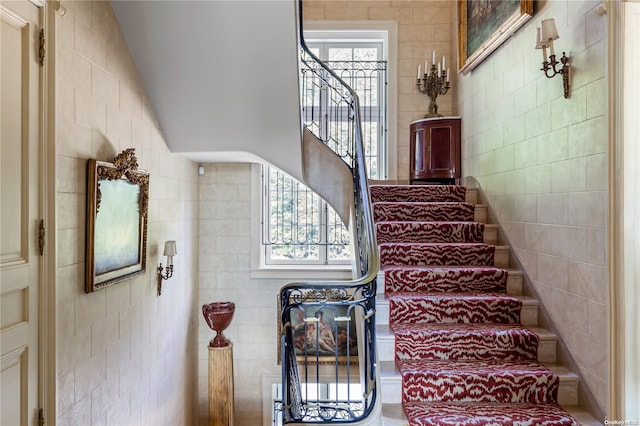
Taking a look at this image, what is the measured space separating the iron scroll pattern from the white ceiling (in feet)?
2.10

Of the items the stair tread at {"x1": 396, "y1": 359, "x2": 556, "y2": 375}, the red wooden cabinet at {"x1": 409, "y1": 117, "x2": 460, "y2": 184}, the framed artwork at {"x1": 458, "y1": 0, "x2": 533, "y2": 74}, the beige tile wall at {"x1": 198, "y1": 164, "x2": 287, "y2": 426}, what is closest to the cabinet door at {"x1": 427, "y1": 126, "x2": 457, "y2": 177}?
the red wooden cabinet at {"x1": 409, "y1": 117, "x2": 460, "y2": 184}

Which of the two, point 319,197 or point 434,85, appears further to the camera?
point 319,197

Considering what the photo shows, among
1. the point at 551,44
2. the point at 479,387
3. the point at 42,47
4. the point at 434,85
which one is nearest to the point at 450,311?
the point at 479,387

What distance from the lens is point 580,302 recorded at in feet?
7.80

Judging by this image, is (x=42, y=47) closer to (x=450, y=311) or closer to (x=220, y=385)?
(x=450, y=311)

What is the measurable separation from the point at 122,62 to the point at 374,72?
3384 millimetres

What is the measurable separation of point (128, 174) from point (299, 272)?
2749 mm

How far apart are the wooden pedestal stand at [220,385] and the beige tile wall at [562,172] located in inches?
123

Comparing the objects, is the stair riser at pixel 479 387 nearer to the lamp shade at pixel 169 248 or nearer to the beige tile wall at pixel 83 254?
the beige tile wall at pixel 83 254

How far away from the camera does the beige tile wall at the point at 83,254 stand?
2.16 m

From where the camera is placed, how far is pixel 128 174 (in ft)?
9.09

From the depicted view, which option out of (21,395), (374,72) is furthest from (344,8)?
(21,395)

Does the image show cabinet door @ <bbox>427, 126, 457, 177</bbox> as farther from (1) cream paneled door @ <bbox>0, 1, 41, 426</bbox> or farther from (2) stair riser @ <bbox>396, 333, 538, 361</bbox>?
(1) cream paneled door @ <bbox>0, 1, 41, 426</bbox>

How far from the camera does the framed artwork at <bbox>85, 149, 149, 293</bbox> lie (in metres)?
2.37
